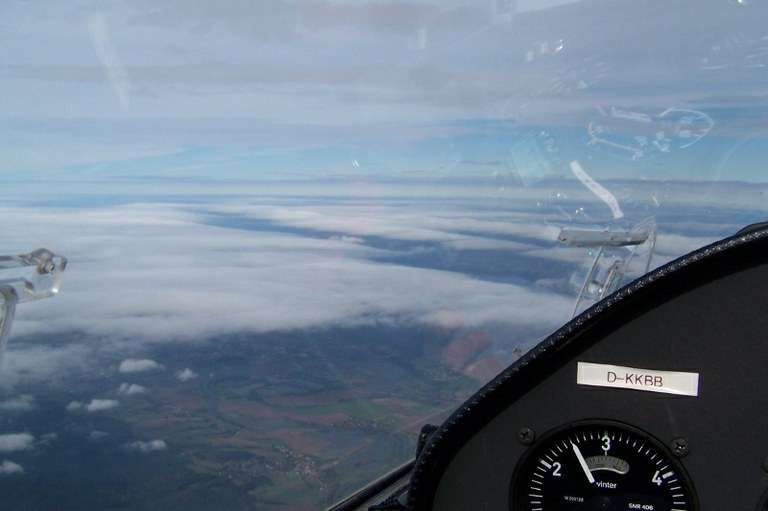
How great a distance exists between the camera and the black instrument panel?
2.10 m

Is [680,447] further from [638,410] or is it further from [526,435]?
[526,435]

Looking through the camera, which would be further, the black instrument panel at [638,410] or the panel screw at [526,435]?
the panel screw at [526,435]

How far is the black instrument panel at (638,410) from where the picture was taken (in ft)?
6.89

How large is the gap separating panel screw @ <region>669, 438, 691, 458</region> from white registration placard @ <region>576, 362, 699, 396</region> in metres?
0.12

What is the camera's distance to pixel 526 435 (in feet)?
7.55

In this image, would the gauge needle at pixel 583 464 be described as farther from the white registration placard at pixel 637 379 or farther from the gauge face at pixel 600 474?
the white registration placard at pixel 637 379

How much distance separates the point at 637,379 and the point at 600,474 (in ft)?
0.94

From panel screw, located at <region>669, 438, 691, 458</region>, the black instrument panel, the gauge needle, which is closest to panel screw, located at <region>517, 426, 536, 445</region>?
the black instrument panel

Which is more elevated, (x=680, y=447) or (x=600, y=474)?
(x=680, y=447)

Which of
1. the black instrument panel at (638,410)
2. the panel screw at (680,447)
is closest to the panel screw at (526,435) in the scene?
the black instrument panel at (638,410)

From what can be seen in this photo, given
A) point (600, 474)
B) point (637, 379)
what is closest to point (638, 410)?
point (637, 379)

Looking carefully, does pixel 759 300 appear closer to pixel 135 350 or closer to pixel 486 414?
pixel 486 414

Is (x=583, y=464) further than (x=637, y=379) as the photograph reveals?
Yes

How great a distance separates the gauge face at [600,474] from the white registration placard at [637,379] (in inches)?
4.4
